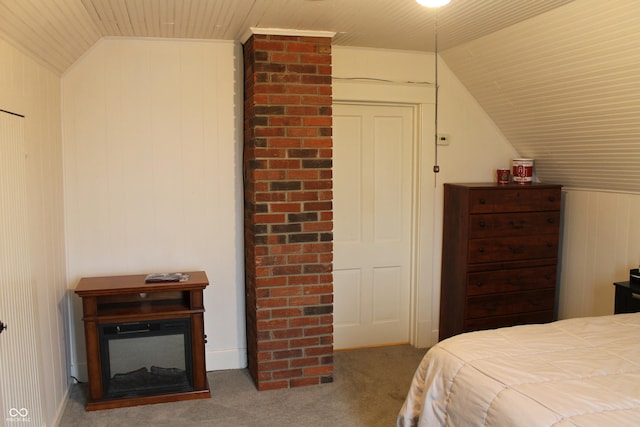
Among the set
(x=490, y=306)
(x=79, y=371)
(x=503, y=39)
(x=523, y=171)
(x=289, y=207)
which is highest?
(x=503, y=39)

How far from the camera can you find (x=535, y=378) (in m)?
1.94

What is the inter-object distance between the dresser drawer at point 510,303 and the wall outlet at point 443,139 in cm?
116

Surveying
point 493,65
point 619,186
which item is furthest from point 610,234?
point 493,65

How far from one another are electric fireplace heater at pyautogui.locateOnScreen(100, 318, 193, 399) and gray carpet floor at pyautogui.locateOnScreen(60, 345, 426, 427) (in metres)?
0.12

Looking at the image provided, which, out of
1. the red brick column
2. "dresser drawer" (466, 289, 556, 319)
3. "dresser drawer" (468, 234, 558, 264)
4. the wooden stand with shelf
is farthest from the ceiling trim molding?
"dresser drawer" (466, 289, 556, 319)

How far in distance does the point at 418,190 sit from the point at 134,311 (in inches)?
84.8

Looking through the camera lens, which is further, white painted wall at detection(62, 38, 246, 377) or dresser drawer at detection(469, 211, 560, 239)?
dresser drawer at detection(469, 211, 560, 239)

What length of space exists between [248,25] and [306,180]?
0.97 metres

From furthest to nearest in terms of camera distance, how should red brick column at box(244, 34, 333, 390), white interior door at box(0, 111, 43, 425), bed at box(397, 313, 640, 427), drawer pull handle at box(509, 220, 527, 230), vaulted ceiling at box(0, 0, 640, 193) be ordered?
drawer pull handle at box(509, 220, 527, 230)
red brick column at box(244, 34, 333, 390)
vaulted ceiling at box(0, 0, 640, 193)
white interior door at box(0, 111, 43, 425)
bed at box(397, 313, 640, 427)

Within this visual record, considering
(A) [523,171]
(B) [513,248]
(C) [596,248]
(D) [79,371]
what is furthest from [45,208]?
(C) [596,248]

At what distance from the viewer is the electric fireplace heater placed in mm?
3115

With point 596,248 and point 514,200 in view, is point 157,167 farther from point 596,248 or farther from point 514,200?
point 596,248

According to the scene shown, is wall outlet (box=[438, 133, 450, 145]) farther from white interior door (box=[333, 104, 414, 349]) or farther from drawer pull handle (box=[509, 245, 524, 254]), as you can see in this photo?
drawer pull handle (box=[509, 245, 524, 254])

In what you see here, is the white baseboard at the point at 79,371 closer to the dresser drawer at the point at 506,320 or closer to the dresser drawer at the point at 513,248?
the dresser drawer at the point at 506,320
